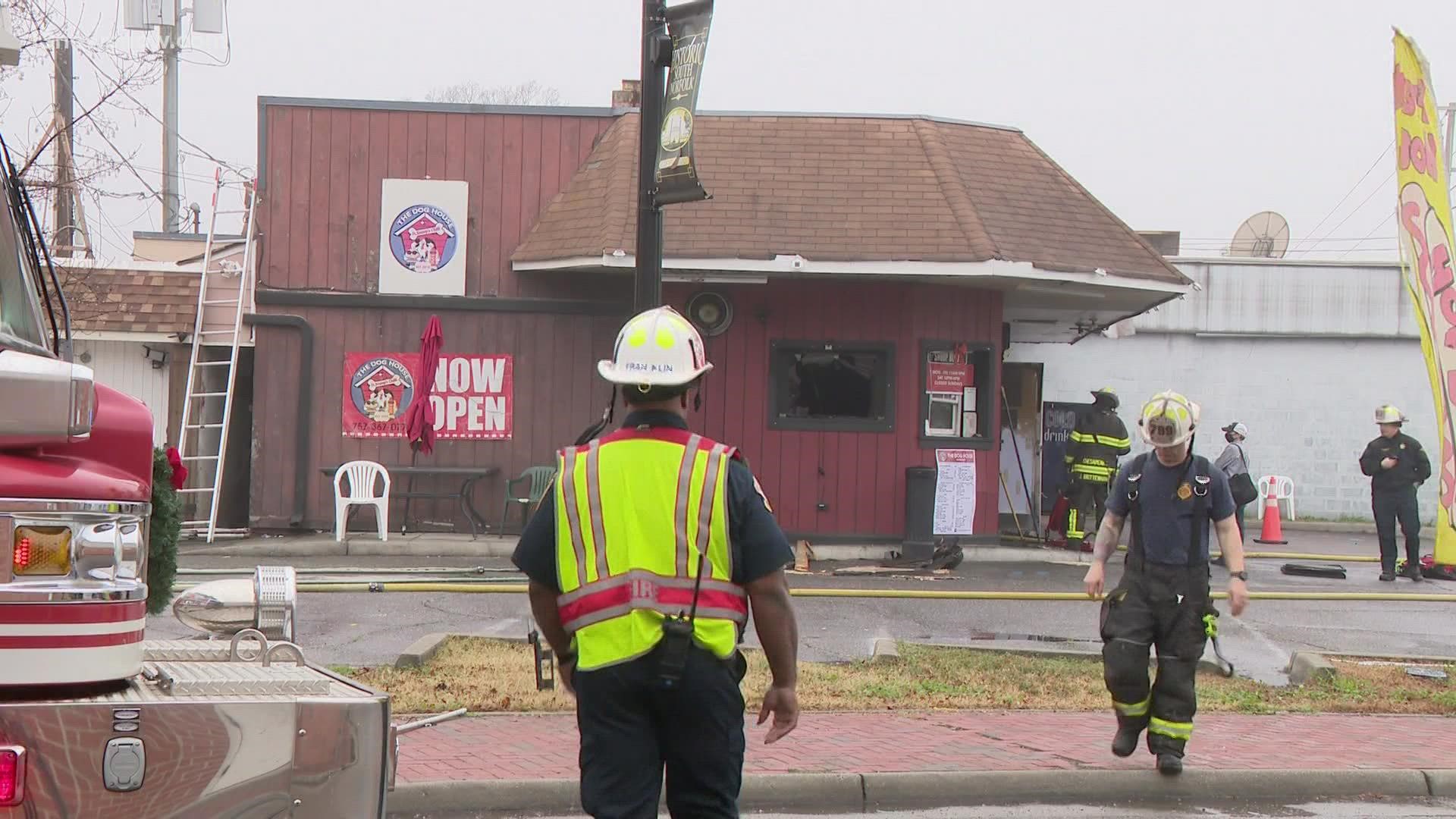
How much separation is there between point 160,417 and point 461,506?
13.6 feet

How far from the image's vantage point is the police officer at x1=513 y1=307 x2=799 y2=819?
3.89 meters

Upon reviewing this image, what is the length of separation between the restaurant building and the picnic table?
0.15 meters

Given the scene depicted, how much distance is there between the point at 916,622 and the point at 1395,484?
290 inches

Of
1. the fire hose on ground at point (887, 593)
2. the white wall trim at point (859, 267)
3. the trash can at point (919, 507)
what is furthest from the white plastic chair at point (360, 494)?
the trash can at point (919, 507)

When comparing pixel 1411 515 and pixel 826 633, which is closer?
pixel 826 633

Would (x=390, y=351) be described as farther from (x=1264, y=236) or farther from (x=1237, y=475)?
(x=1264, y=236)

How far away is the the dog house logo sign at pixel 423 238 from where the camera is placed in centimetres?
1725

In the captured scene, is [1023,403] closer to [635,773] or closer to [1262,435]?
[1262,435]

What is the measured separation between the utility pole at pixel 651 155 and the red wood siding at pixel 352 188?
29.1 feet

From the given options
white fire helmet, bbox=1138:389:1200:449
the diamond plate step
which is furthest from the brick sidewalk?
the diamond plate step

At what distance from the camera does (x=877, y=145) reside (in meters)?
17.5

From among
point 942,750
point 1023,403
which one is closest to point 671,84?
point 942,750

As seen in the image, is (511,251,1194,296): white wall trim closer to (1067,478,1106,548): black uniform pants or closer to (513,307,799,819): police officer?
(1067,478,1106,548): black uniform pants

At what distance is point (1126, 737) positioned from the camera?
24.1 ft
